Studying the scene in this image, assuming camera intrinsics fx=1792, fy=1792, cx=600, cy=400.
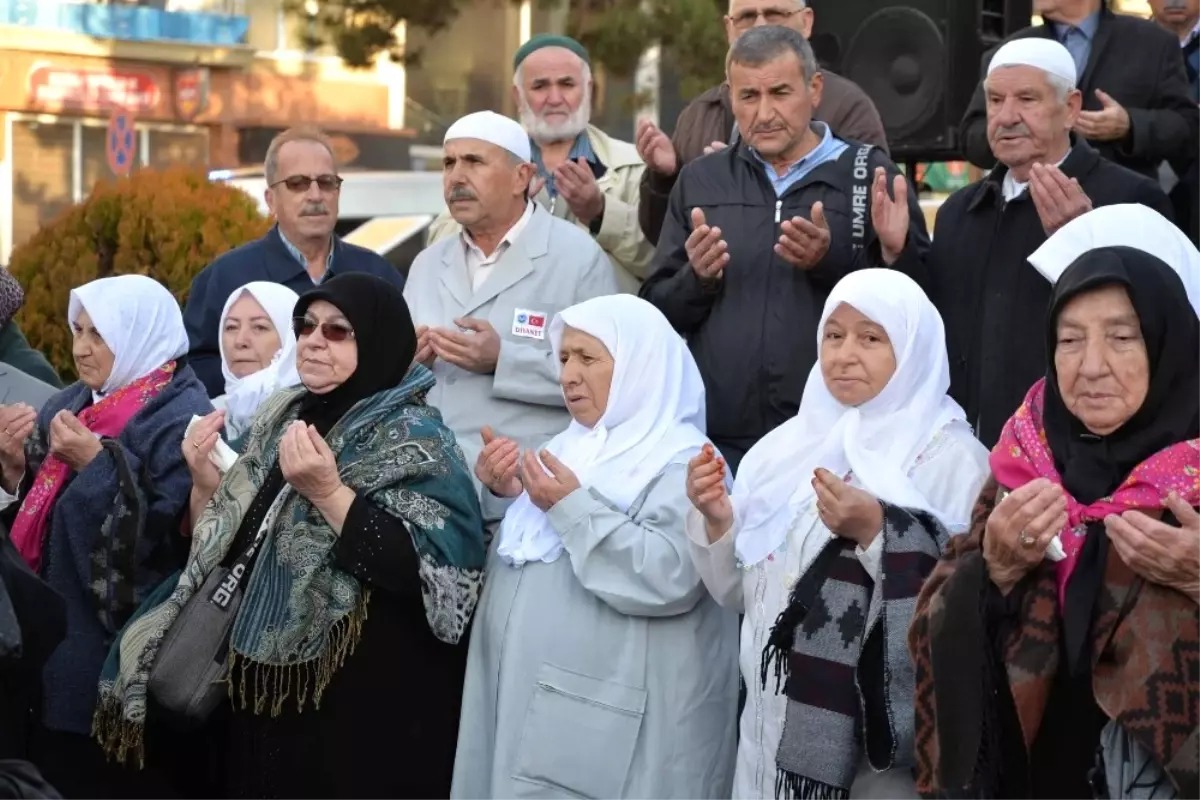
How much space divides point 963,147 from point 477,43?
12.5 meters

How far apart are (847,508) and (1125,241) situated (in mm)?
841

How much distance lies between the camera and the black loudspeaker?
731 centimetres

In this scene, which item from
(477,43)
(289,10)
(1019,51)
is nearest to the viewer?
(1019,51)

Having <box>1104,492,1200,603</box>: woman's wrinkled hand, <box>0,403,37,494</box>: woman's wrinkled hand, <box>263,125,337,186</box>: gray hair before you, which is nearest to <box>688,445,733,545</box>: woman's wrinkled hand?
<box>1104,492,1200,603</box>: woman's wrinkled hand

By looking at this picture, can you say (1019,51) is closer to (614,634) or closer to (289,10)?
(614,634)

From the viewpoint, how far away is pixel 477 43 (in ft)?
59.4

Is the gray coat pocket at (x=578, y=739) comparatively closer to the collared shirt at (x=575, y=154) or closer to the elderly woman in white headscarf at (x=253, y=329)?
the elderly woman in white headscarf at (x=253, y=329)

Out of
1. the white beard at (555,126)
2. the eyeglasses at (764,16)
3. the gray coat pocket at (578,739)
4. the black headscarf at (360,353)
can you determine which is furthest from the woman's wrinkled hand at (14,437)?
the eyeglasses at (764,16)

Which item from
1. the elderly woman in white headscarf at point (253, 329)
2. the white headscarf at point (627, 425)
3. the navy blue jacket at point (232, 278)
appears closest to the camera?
the white headscarf at point (627, 425)

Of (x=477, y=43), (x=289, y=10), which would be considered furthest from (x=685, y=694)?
(x=477, y=43)

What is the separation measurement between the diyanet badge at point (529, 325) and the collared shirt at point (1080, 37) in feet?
6.76

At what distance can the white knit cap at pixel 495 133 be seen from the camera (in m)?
5.72

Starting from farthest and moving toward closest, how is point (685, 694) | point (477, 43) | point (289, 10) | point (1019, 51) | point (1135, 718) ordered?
point (477, 43), point (289, 10), point (1019, 51), point (685, 694), point (1135, 718)

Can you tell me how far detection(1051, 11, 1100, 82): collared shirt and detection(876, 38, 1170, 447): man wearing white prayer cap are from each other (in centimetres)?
82
